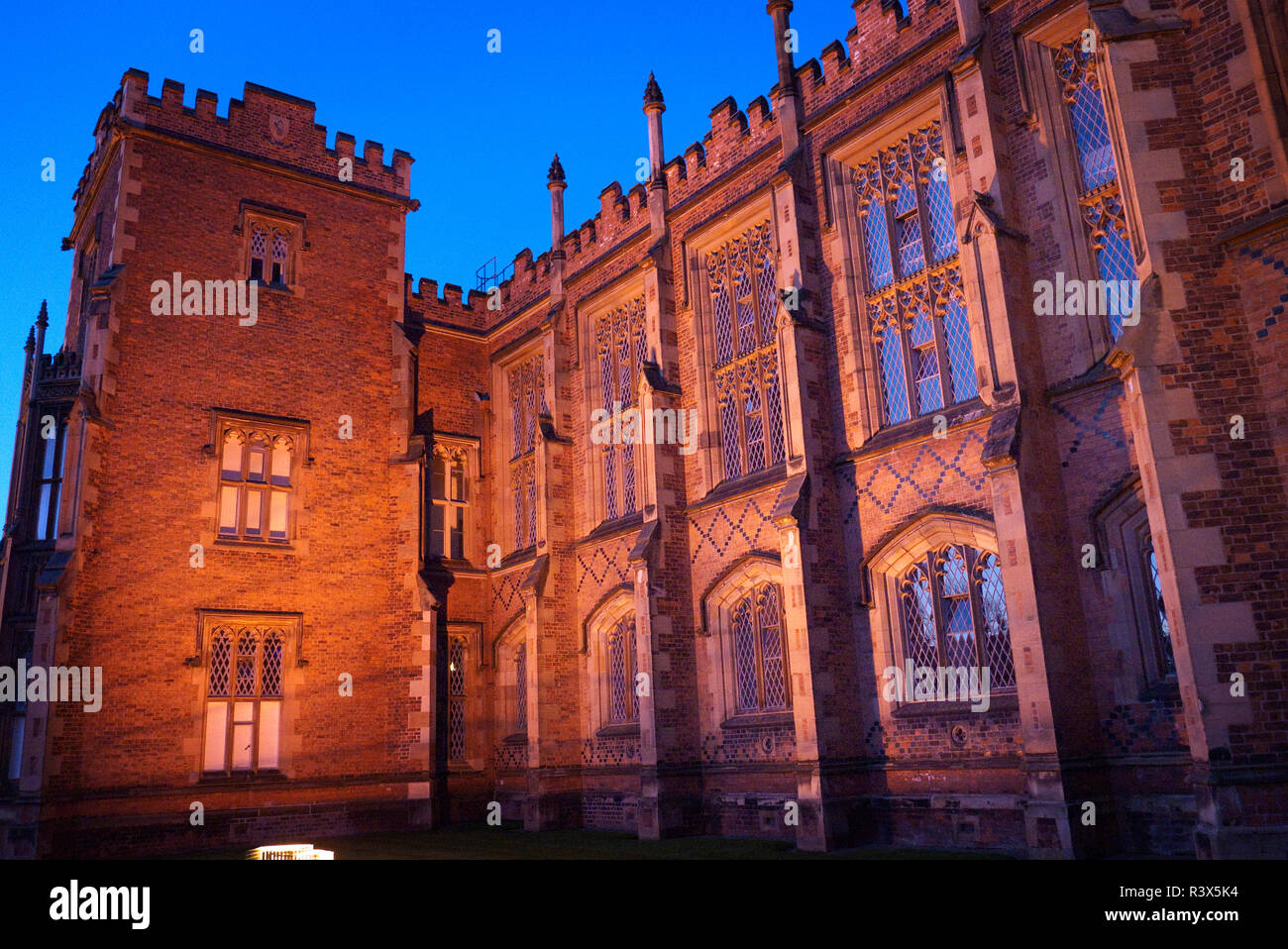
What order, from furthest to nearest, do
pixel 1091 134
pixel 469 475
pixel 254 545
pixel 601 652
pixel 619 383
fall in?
pixel 469 475, pixel 619 383, pixel 601 652, pixel 254 545, pixel 1091 134

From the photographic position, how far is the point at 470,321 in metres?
22.3

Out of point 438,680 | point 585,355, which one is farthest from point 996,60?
point 438,680

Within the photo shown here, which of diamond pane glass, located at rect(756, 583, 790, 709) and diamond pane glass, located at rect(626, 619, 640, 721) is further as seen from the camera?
diamond pane glass, located at rect(626, 619, 640, 721)

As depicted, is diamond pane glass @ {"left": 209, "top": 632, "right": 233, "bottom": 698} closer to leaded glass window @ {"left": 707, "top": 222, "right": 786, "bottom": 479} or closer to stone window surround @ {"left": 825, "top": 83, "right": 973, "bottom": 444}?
leaded glass window @ {"left": 707, "top": 222, "right": 786, "bottom": 479}

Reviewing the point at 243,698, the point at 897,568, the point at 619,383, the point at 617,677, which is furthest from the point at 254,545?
the point at 897,568

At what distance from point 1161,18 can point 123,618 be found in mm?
16462

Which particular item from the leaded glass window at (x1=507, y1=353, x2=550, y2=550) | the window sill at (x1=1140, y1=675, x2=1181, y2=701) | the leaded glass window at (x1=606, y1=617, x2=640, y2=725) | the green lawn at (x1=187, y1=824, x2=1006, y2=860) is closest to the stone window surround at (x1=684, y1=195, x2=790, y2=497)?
the leaded glass window at (x1=606, y1=617, x2=640, y2=725)

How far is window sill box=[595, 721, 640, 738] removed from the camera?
16419 mm

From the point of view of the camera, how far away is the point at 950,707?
1163 centimetres

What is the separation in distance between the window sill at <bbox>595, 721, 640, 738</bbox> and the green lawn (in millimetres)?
1618

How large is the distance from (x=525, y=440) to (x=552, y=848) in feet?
32.0

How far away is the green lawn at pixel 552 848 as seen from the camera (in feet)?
37.4
